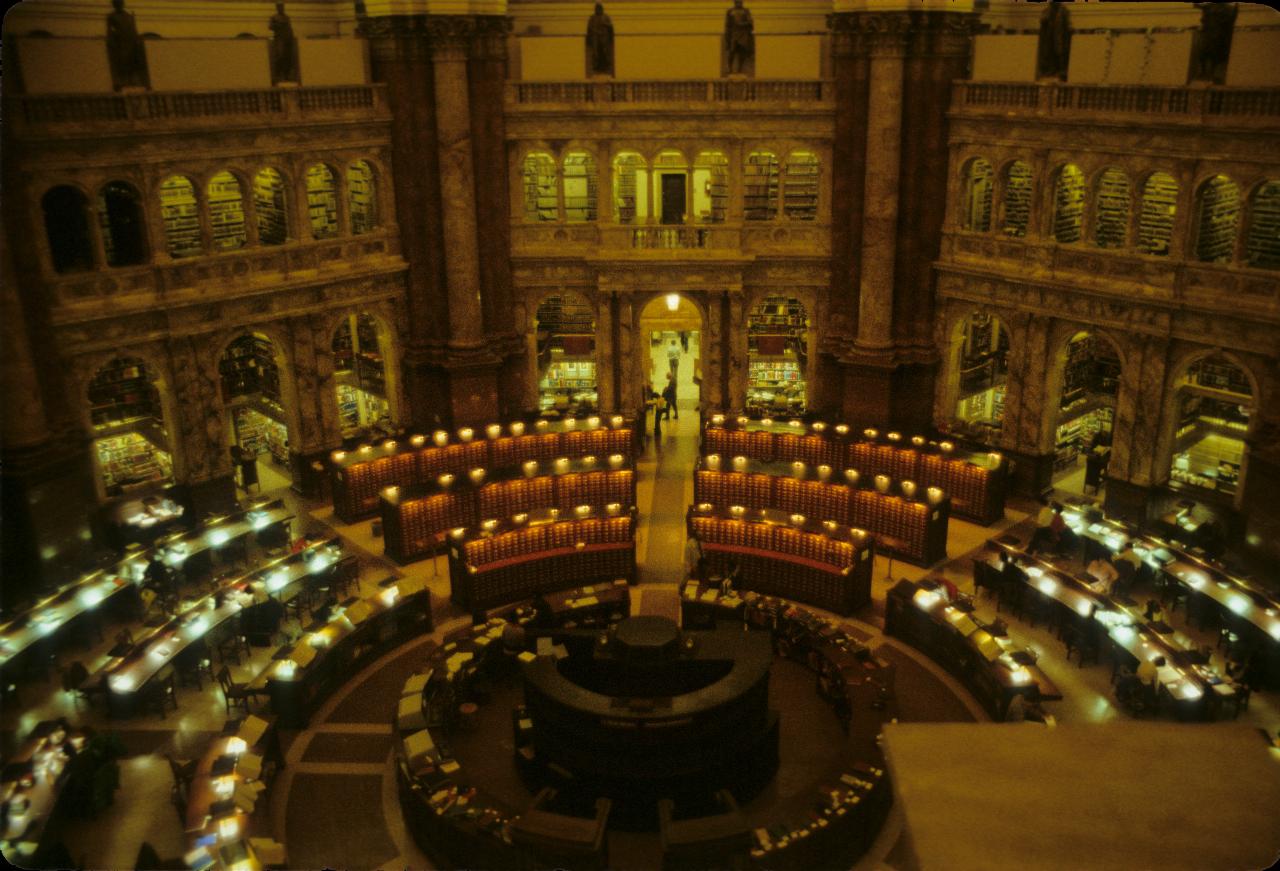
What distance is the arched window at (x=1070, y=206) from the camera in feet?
94.2

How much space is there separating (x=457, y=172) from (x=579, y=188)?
5.17m

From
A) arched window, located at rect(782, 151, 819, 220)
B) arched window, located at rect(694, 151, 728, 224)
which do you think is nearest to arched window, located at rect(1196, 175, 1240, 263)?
arched window, located at rect(782, 151, 819, 220)

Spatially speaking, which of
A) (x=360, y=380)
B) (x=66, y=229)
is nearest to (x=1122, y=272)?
(x=360, y=380)

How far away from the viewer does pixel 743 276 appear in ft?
101

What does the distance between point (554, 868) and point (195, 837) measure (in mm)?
5037

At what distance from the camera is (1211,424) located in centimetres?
2694

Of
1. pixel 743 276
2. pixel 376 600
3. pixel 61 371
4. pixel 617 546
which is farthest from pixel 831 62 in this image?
pixel 61 371

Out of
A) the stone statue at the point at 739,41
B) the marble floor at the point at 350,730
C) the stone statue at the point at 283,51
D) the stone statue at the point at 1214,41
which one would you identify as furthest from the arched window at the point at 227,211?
the stone statue at the point at 1214,41

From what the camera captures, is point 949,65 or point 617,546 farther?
point 949,65

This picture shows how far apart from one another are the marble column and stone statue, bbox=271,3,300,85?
3765 mm

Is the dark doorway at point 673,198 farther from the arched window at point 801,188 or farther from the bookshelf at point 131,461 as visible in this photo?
the bookshelf at point 131,461

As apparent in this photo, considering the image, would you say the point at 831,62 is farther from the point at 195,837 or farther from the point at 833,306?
the point at 195,837

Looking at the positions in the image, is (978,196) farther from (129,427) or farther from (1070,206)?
(129,427)

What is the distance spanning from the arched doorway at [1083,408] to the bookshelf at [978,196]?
4.46 m
